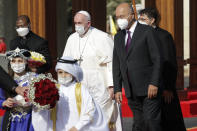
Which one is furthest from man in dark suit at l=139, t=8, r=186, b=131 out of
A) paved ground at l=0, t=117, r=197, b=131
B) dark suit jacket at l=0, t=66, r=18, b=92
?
paved ground at l=0, t=117, r=197, b=131

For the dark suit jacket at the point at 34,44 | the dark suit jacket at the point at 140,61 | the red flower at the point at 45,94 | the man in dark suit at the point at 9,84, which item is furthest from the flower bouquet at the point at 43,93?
the dark suit jacket at the point at 34,44

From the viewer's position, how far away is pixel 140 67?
7.74m

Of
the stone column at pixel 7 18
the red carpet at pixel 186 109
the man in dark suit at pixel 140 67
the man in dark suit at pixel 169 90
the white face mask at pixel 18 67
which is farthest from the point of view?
the stone column at pixel 7 18

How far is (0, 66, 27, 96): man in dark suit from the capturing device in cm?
666

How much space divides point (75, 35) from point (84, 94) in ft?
8.77

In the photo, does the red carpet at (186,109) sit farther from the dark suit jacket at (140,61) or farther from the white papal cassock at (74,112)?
the white papal cassock at (74,112)

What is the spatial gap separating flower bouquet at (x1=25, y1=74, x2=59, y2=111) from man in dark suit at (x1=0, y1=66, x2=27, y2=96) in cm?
19

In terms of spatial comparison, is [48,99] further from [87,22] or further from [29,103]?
[87,22]

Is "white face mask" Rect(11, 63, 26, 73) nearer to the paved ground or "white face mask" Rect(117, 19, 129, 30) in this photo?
"white face mask" Rect(117, 19, 129, 30)

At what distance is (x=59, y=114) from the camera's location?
22.3 ft

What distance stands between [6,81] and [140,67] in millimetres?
1822

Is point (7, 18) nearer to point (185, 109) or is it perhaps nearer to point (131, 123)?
point (185, 109)

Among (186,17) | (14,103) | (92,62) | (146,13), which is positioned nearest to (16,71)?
(14,103)

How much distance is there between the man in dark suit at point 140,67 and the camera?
768cm
